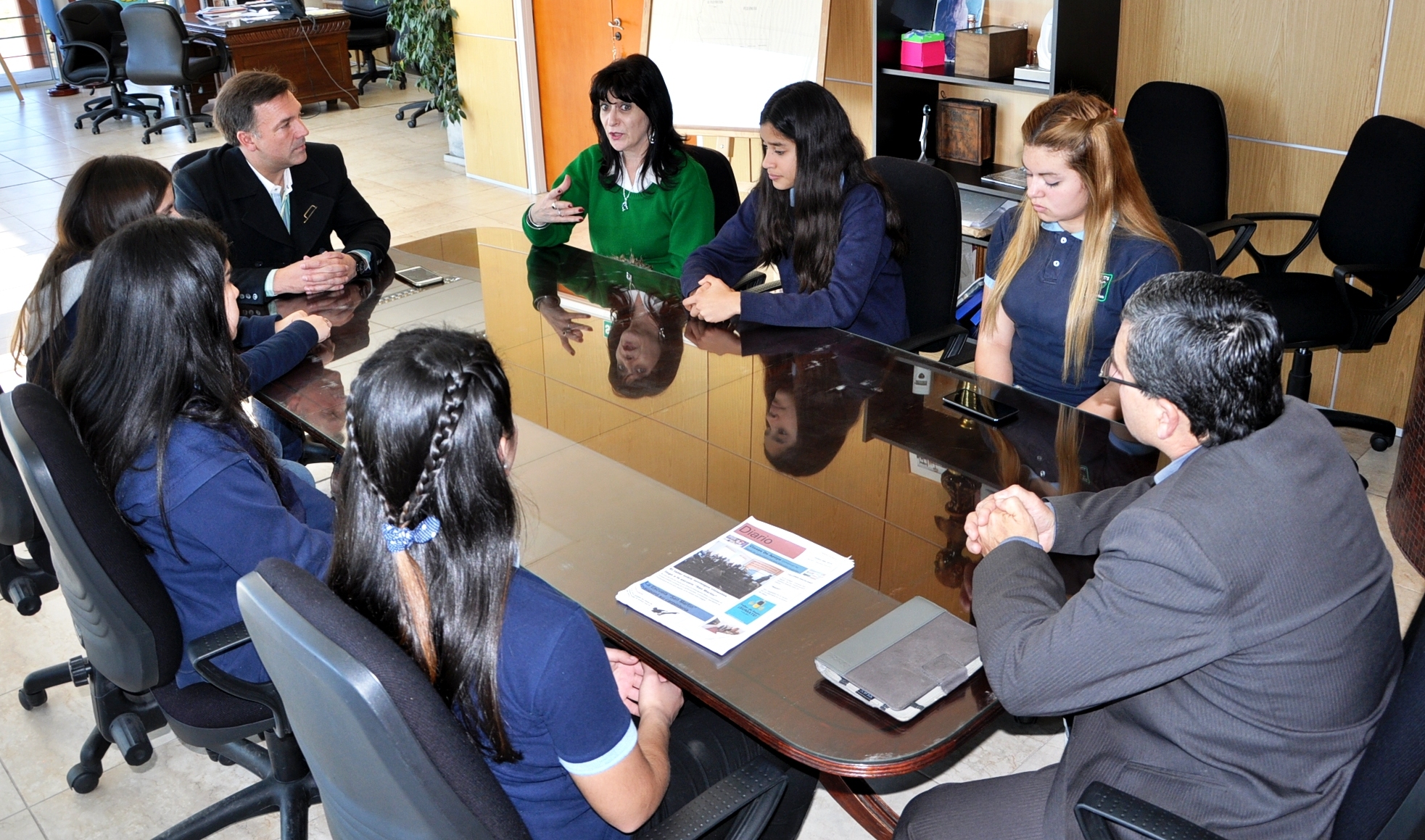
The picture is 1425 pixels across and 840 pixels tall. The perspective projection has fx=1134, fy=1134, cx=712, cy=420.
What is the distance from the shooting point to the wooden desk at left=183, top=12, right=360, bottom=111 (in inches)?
349

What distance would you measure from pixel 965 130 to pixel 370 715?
396 cm

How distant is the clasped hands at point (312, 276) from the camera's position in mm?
3037

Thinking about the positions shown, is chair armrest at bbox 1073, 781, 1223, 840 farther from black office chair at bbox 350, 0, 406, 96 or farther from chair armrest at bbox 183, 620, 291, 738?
black office chair at bbox 350, 0, 406, 96

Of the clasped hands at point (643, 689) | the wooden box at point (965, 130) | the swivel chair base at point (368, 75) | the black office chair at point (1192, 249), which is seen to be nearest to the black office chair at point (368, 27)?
the swivel chair base at point (368, 75)

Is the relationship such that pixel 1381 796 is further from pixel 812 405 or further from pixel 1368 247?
pixel 1368 247

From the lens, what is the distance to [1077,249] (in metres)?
2.46

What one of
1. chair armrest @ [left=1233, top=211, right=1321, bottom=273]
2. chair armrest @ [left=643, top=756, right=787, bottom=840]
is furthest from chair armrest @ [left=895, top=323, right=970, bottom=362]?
chair armrest @ [left=643, top=756, right=787, bottom=840]

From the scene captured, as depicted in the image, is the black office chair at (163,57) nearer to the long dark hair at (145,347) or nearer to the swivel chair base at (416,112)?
the swivel chair base at (416,112)

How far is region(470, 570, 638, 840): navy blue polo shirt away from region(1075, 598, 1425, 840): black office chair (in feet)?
1.89

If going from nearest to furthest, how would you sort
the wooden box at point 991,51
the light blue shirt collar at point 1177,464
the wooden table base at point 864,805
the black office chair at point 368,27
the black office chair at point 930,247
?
the light blue shirt collar at point 1177,464 < the wooden table base at point 864,805 < the black office chair at point 930,247 < the wooden box at point 991,51 < the black office chair at point 368,27

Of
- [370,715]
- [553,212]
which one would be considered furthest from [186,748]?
[370,715]

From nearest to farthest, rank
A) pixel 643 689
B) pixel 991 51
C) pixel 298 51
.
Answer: pixel 643 689 < pixel 991 51 < pixel 298 51

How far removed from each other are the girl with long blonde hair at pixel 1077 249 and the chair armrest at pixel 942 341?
28 cm

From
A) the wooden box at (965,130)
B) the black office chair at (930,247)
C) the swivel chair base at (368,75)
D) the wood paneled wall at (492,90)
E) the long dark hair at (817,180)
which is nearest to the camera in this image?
the long dark hair at (817,180)
